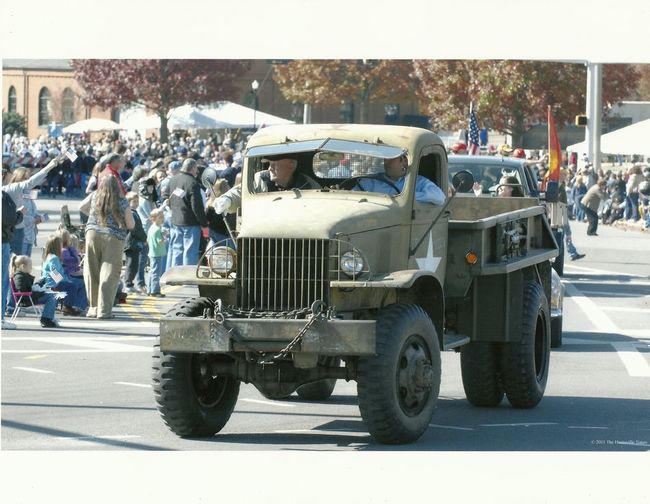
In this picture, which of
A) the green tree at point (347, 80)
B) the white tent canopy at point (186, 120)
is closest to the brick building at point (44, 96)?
the green tree at point (347, 80)

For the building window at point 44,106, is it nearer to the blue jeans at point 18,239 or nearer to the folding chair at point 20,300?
the blue jeans at point 18,239

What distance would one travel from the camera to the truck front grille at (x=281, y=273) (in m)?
9.68

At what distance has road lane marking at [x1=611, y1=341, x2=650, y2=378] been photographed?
1396 centimetres

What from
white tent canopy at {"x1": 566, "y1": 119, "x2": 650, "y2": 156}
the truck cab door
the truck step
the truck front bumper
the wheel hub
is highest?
white tent canopy at {"x1": 566, "y1": 119, "x2": 650, "y2": 156}

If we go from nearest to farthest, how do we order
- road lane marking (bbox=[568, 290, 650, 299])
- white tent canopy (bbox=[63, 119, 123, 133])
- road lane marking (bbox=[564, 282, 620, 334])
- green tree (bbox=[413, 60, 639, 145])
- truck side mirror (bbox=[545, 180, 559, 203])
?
road lane marking (bbox=[564, 282, 620, 334]) → truck side mirror (bbox=[545, 180, 559, 203]) → road lane marking (bbox=[568, 290, 650, 299]) → green tree (bbox=[413, 60, 639, 145]) → white tent canopy (bbox=[63, 119, 123, 133])

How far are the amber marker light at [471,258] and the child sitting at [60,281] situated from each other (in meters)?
7.46

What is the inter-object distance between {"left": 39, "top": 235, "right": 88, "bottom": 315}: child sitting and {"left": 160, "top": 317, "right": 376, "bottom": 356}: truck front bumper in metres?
7.87

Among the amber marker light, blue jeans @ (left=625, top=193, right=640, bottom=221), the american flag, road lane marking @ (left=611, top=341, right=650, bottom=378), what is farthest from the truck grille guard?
blue jeans @ (left=625, top=193, right=640, bottom=221)

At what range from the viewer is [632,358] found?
15.0 metres

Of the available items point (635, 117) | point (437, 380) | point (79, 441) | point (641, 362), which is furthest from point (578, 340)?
point (635, 117)

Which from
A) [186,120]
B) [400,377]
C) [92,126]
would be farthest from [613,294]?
[92,126]

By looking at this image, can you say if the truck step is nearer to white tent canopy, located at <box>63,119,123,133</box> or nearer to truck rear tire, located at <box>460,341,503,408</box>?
truck rear tire, located at <box>460,341,503,408</box>

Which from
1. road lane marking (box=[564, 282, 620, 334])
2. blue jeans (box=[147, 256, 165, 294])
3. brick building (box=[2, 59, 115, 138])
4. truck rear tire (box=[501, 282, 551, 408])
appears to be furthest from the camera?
brick building (box=[2, 59, 115, 138])
